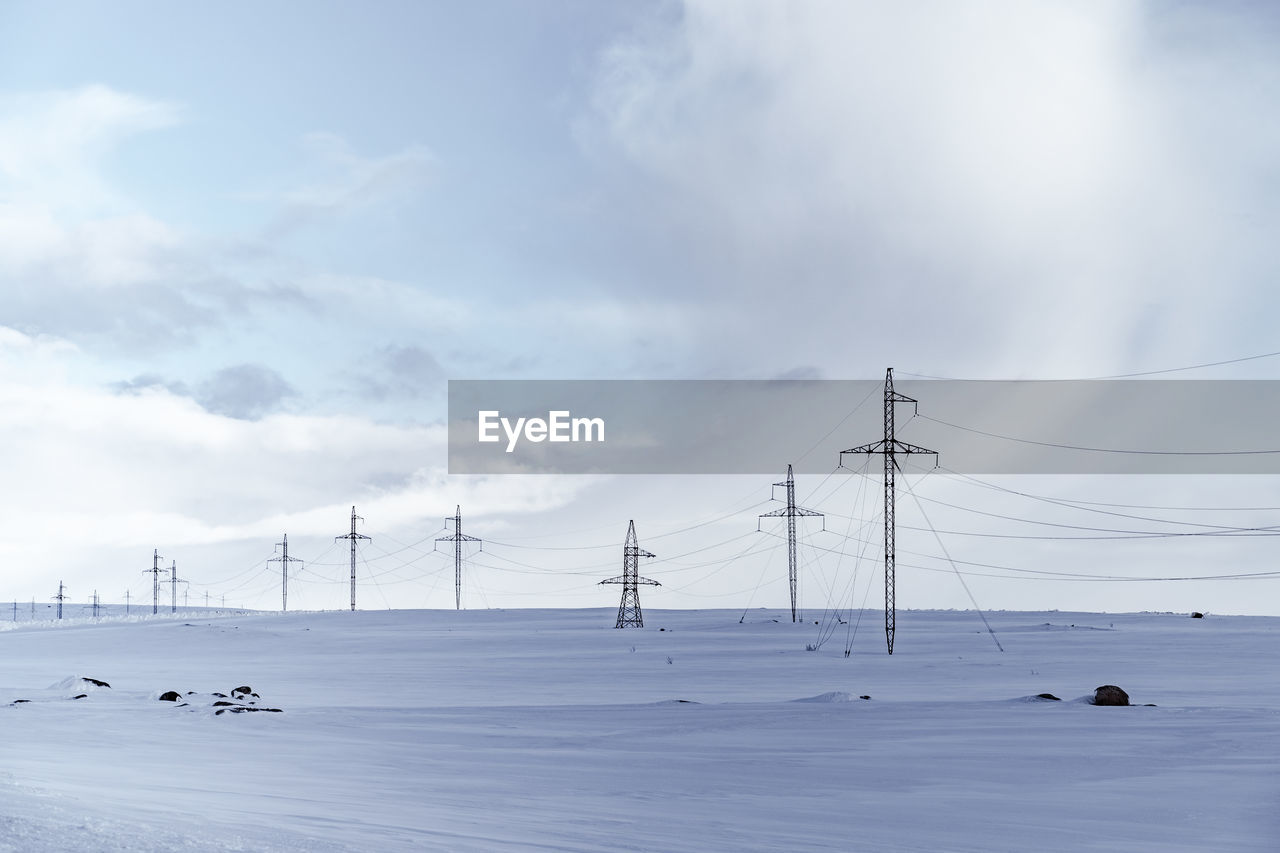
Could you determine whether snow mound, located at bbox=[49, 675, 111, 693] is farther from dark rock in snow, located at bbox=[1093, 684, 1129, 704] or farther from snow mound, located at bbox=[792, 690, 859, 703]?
dark rock in snow, located at bbox=[1093, 684, 1129, 704]

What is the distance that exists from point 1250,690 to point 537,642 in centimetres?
4557

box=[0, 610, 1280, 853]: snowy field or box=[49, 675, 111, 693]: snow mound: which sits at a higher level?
box=[0, 610, 1280, 853]: snowy field

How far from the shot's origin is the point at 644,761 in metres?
20.6

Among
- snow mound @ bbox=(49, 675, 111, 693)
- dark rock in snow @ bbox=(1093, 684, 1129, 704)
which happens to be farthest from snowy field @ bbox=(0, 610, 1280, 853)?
dark rock in snow @ bbox=(1093, 684, 1129, 704)

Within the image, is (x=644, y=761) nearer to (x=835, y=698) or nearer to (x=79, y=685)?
(x=835, y=698)

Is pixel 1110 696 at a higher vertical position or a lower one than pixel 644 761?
lower

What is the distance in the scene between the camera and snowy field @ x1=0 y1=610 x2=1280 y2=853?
12.6m

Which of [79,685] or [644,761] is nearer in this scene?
[644,761]

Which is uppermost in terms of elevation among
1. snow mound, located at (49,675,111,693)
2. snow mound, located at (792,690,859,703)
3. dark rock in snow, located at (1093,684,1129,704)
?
dark rock in snow, located at (1093,684,1129,704)

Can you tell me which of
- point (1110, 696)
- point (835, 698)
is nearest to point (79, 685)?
point (835, 698)

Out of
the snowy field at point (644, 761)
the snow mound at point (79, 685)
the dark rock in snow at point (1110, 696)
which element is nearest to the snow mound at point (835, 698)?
the snowy field at point (644, 761)

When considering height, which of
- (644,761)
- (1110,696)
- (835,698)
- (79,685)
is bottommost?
(79,685)

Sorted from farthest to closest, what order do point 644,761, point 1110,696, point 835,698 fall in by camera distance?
point 835,698 → point 1110,696 → point 644,761

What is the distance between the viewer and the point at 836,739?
23906 millimetres
